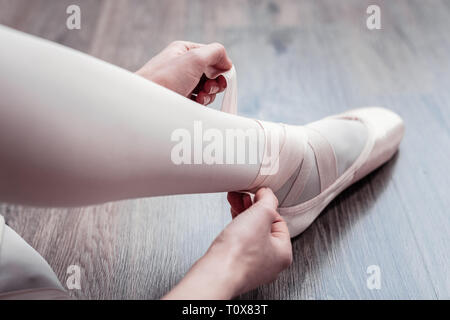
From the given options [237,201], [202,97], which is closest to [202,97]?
[202,97]

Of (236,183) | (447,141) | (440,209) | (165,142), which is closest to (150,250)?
(236,183)

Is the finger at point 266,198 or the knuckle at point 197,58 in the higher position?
the knuckle at point 197,58

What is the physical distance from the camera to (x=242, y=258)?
55cm

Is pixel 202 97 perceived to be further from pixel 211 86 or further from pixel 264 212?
pixel 264 212

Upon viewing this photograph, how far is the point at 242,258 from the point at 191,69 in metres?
0.29

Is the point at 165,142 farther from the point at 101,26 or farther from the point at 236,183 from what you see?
the point at 101,26

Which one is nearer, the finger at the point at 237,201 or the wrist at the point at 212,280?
the wrist at the point at 212,280

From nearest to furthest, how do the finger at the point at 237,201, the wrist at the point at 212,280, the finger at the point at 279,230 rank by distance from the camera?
the wrist at the point at 212,280 < the finger at the point at 279,230 < the finger at the point at 237,201

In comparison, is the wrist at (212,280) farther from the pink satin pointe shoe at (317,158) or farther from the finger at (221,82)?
the finger at (221,82)

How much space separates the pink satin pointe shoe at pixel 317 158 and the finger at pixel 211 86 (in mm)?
32

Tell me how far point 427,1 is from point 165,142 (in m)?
1.11

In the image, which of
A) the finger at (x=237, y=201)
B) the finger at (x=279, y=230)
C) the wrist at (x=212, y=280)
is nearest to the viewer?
the wrist at (x=212, y=280)

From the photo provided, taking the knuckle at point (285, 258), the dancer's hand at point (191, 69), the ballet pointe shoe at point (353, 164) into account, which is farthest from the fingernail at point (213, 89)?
the knuckle at point (285, 258)

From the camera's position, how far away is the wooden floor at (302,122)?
748 mm
